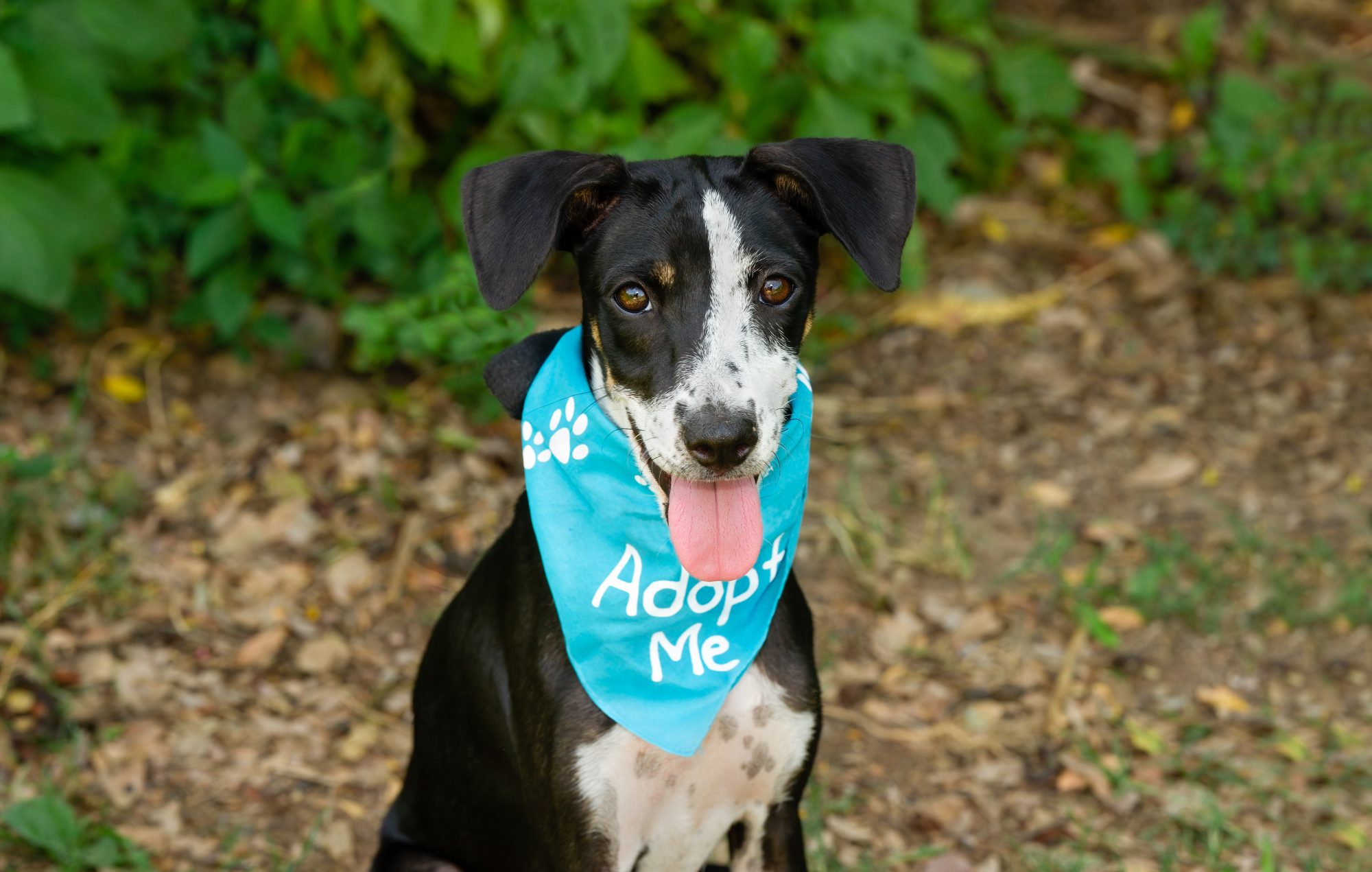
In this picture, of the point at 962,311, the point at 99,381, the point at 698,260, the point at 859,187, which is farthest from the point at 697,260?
the point at 962,311

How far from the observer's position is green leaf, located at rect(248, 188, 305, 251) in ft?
16.9

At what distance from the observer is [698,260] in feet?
9.71

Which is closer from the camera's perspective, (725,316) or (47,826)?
(725,316)

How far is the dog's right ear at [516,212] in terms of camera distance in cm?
288

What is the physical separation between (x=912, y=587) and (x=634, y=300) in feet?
8.85

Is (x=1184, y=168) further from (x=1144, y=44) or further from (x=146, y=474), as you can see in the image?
(x=146, y=474)

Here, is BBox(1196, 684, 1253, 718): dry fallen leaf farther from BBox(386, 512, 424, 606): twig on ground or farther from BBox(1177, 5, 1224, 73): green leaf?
BBox(1177, 5, 1224, 73): green leaf

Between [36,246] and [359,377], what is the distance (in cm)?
148

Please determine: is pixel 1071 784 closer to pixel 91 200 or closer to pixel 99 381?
pixel 91 200

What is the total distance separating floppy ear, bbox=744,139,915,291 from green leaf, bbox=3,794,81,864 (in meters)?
2.69

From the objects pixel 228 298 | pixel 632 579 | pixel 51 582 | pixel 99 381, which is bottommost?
pixel 51 582

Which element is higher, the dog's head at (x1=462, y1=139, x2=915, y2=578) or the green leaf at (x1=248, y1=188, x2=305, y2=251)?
the dog's head at (x1=462, y1=139, x2=915, y2=578)

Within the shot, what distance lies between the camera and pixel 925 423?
614 cm

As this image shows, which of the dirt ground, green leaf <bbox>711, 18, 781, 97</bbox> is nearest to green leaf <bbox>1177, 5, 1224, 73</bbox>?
the dirt ground
